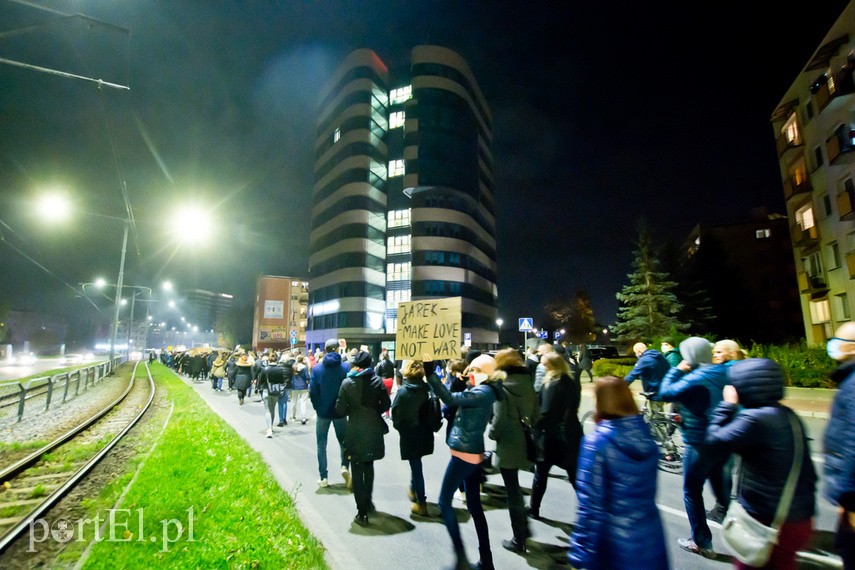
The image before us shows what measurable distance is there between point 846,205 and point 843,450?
80.7 feet

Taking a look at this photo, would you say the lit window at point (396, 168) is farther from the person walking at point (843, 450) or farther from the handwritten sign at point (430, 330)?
the person walking at point (843, 450)

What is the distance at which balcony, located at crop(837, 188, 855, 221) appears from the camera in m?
19.0

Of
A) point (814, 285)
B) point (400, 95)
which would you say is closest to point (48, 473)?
point (814, 285)

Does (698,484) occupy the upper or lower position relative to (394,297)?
lower

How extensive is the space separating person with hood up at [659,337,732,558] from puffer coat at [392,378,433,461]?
8.97 feet

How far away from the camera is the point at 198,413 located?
490 inches

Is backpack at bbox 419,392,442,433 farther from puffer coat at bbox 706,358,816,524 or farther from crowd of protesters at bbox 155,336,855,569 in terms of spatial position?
puffer coat at bbox 706,358,816,524

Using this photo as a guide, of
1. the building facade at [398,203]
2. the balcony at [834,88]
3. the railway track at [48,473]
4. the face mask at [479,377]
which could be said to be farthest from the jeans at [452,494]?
the building facade at [398,203]

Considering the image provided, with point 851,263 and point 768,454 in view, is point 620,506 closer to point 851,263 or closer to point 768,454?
point 768,454

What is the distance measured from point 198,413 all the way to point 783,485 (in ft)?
45.4

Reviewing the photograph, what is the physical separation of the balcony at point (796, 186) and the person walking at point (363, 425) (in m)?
29.6

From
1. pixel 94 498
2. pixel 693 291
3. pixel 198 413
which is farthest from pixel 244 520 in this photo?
pixel 693 291

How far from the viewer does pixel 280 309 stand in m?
98.4

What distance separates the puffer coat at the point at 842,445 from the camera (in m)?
2.62
